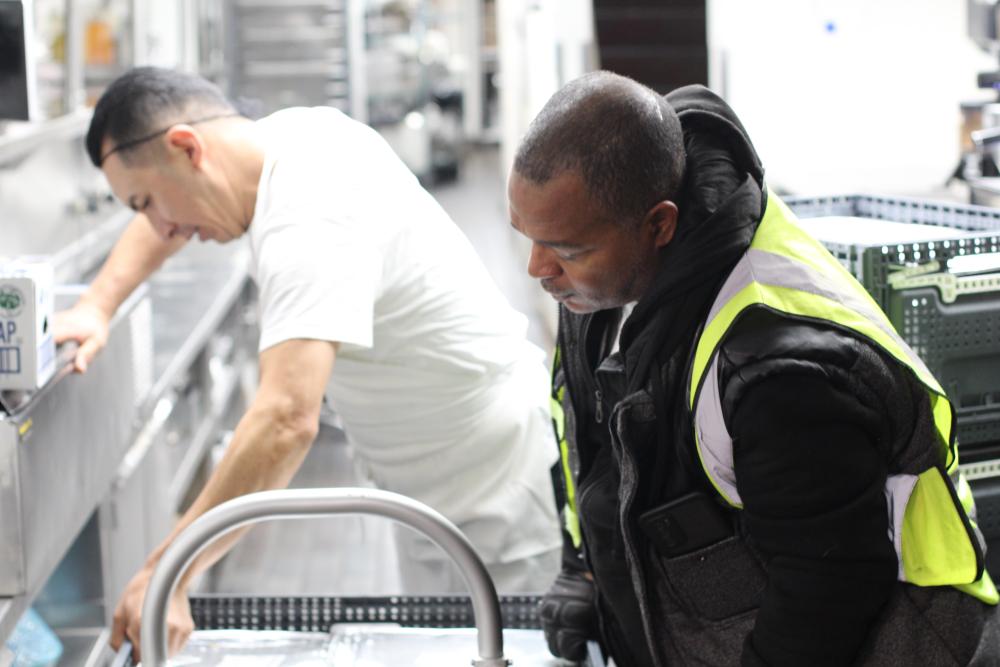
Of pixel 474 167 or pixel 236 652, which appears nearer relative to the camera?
pixel 236 652

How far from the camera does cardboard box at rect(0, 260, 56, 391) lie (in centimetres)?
215

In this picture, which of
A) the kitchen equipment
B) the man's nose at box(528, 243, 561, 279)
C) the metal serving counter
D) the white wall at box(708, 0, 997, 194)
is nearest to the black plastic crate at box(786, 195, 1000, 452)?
the man's nose at box(528, 243, 561, 279)

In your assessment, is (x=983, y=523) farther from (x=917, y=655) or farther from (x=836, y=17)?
(x=836, y=17)

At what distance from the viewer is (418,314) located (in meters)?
2.54

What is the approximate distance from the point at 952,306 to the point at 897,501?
762 millimetres

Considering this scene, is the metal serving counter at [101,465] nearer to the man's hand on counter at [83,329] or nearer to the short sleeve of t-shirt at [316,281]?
the man's hand on counter at [83,329]

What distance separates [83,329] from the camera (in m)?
2.82

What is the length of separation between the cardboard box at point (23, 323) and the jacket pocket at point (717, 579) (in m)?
1.17

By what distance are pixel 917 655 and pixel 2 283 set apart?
1.53 metres

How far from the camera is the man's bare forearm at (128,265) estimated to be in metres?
3.01

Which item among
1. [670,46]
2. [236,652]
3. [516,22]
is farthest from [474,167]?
[236,652]

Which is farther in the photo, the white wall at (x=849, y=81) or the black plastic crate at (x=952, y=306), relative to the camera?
the white wall at (x=849, y=81)

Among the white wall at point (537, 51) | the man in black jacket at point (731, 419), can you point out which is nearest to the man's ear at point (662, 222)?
the man in black jacket at point (731, 419)

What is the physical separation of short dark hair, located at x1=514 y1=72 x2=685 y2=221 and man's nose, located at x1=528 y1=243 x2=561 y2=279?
0.10 meters
